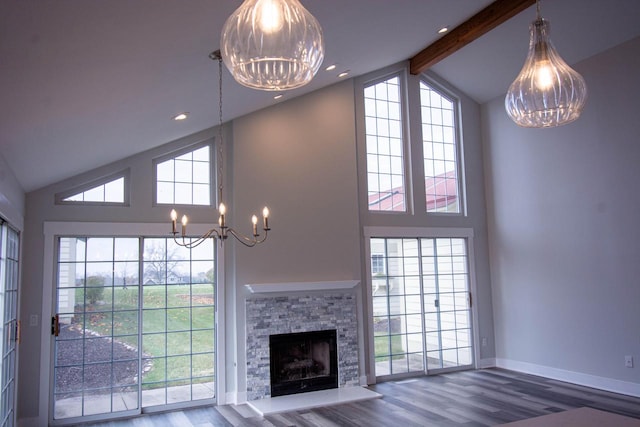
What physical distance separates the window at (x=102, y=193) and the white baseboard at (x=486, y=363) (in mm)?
5568

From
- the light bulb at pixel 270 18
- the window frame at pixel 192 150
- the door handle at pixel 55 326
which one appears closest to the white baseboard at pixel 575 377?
the window frame at pixel 192 150

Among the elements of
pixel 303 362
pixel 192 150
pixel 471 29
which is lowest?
pixel 303 362

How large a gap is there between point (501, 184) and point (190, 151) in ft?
15.3

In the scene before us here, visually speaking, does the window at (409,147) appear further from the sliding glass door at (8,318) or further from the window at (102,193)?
the sliding glass door at (8,318)

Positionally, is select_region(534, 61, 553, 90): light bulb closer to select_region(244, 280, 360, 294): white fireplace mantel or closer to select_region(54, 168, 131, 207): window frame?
select_region(244, 280, 360, 294): white fireplace mantel

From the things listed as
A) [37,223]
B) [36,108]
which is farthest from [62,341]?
[36,108]

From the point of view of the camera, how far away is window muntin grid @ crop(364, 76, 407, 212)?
7672mm

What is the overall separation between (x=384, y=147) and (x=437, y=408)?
372 centimetres

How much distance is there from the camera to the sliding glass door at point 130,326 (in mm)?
5781

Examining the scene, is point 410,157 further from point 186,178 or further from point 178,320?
point 178,320

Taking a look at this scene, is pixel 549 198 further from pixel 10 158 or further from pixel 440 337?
pixel 10 158

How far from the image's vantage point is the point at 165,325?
6.19 m

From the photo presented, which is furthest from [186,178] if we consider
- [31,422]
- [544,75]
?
[544,75]

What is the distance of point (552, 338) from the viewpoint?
7152 millimetres
